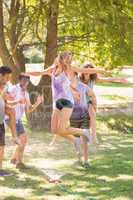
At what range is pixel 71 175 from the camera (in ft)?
31.0

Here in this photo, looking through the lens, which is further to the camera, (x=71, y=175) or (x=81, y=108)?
(x=81, y=108)

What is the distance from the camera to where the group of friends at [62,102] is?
30.5 ft

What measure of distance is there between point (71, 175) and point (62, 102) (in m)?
1.11

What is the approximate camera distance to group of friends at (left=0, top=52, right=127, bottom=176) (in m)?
9.29

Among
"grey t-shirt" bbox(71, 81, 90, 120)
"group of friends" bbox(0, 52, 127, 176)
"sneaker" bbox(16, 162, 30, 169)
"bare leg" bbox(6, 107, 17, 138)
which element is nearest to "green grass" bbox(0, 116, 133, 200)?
"sneaker" bbox(16, 162, 30, 169)

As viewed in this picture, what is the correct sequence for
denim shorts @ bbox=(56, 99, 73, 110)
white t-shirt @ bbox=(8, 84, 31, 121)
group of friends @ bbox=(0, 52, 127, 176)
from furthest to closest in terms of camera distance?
white t-shirt @ bbox=(8, 84, 31, 121)
denim shorts @ bbox=(56, 99, 73, 110)
group of friends @ bbox=(0, 52, 127, 176)

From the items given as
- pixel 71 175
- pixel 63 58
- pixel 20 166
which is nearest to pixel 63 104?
pixel 63 58

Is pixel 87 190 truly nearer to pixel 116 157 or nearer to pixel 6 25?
pixel 116 157

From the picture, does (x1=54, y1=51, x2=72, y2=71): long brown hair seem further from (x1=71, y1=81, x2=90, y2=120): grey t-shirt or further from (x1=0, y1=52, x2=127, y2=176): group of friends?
(x1=71, y1=81, x2=90, y2=120): grey t-shirt

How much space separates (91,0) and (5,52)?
3.60m

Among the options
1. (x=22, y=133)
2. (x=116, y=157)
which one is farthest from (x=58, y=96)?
(x=116, y=157)

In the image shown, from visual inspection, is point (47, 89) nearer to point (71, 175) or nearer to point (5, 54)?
point (5, 54)

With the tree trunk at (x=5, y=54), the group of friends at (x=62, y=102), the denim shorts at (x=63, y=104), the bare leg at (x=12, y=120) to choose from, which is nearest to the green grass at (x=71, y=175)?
the group of friends at (x=62, y=102)

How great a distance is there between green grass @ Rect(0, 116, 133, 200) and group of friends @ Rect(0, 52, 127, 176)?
15.3 inches
